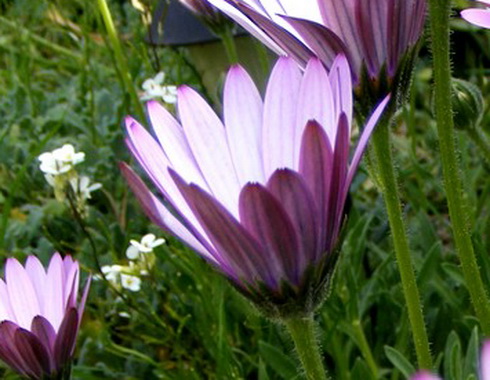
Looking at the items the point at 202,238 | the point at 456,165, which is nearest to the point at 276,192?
the point at 202,238

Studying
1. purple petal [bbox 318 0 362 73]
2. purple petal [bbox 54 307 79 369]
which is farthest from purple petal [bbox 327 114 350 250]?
purple petal [bbox 54 307 79 369]

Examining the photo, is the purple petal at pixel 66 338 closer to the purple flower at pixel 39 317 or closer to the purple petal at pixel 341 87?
the purple flower at pixel 39 317

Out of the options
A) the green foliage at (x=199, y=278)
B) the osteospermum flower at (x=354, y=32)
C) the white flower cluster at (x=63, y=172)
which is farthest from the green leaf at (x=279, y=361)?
the osteospermum flower at (x=354, y=32)

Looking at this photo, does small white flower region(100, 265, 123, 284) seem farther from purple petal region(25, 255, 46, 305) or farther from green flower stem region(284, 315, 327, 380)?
green flower stem region(284, 315, 327, 380)

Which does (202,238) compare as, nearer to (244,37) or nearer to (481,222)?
(481,222)

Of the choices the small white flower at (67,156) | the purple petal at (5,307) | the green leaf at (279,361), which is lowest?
the green leaf at (279,361)

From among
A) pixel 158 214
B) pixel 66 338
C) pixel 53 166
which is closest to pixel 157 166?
pixel 158 214

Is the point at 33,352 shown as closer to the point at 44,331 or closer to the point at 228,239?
the point at 44,331
